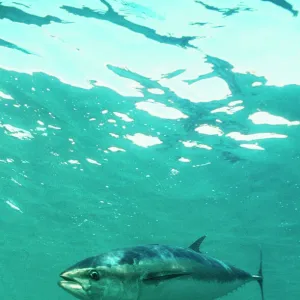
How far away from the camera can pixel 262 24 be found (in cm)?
895

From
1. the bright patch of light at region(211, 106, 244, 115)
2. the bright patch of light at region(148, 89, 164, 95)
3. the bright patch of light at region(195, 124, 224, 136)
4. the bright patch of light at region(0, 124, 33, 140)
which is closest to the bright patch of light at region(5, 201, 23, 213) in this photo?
the bright patch of light at region(0, 124, 33, 140)

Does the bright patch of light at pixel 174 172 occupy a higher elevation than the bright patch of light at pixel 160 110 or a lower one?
lower

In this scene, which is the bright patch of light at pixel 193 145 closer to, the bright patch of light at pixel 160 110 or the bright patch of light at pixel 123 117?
the bright patch of light at pixel 160 110

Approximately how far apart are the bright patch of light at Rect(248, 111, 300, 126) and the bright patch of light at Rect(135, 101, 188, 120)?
265 cm

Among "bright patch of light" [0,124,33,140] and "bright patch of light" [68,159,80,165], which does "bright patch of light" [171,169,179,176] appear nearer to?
"bright patch of light" [68,159,80,165]

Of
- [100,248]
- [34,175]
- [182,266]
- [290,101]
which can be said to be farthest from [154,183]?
[100,248]

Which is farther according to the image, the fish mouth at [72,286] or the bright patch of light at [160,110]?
the bright patch of light at [160,110]

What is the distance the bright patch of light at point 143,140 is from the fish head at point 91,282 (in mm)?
11232

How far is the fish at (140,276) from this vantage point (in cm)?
331

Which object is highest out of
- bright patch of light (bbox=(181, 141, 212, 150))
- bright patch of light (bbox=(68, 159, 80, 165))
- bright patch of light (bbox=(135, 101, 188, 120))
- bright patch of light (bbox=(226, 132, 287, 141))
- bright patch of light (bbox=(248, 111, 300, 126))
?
bright patch of light (bbox=(248, 111, 300, 126))

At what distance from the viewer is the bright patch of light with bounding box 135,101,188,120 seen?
41.3ft

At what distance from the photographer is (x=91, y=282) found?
10.8 feet

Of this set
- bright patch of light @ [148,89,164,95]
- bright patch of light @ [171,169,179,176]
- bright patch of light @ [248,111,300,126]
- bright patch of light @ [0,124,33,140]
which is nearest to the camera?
bright patch of light @ [148,89,164,95]

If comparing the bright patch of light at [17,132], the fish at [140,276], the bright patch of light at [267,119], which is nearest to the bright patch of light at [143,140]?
the bright patch of light at [267,119]
